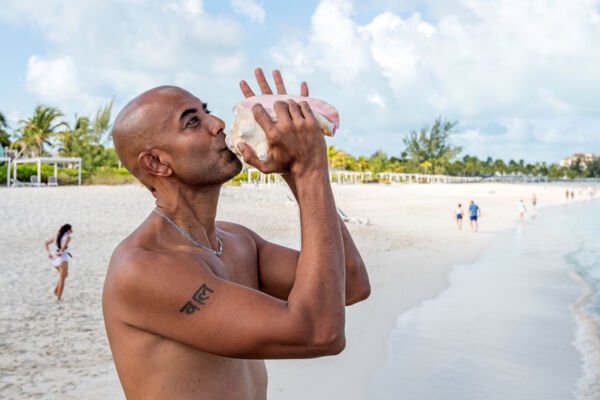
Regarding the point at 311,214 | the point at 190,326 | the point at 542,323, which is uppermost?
the point at 311,214

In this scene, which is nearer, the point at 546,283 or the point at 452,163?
the point at 546,283

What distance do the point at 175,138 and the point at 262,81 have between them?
40 centimetres

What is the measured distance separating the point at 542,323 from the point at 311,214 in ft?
28.4

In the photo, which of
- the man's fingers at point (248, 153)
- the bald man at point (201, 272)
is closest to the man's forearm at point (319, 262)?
the bald man at point (201, 272)

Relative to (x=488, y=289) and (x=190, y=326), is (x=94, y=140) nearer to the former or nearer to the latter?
(x=488, y=289)

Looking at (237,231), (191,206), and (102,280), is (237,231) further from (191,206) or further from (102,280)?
(102,280)

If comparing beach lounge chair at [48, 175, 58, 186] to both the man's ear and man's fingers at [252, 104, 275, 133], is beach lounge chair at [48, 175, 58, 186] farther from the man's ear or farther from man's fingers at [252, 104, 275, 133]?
man's fingers at [252, 104, 275, 133]

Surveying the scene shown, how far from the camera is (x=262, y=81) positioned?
1.71 meters

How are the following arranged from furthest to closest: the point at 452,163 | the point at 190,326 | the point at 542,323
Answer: the point at 452,163 < the point at 542,323 < the point at 190,326

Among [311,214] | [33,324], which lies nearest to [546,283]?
[33,324]

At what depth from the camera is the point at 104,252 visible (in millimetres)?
13094

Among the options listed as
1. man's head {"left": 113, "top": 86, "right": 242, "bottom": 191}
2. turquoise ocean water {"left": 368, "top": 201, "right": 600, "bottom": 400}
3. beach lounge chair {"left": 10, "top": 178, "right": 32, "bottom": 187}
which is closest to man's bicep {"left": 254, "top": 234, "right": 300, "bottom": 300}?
man's head {"left": 113, "top": 86, "right": 242, "bottom": 191}

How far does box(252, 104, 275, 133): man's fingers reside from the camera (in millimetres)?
1268

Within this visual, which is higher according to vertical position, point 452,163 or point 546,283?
point 452,163
